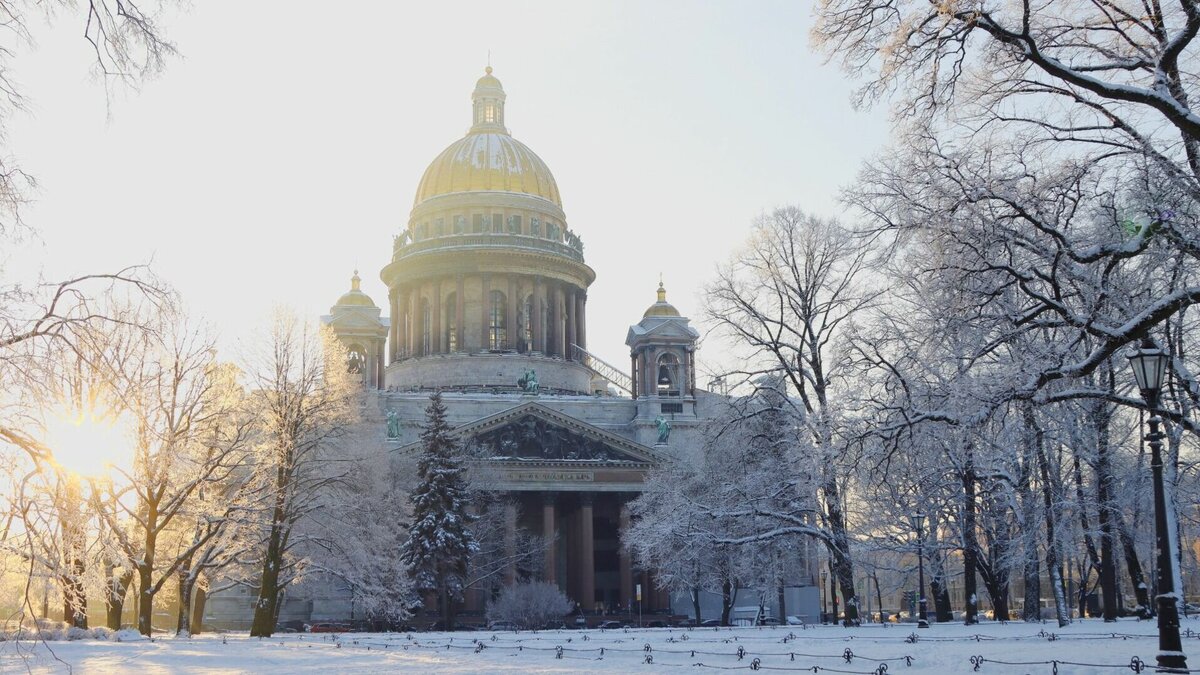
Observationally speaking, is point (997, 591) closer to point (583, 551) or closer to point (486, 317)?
point (583, 551)

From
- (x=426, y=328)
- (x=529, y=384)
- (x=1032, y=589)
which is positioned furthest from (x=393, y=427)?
(x=1032, y=589)

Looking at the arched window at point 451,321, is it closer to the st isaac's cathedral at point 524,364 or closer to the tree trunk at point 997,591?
the st isaac's cathedral at point 524,364

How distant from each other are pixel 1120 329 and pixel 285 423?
25486 millimetres

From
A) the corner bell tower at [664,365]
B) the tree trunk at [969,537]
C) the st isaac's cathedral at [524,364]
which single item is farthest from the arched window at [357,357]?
the tree trunk at [969,537]

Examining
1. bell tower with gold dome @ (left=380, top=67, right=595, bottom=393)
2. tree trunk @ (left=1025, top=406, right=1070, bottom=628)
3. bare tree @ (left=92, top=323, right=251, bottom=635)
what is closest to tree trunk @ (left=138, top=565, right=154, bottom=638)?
bare tree @ (left=92, top=323, right=251, bottom=635)

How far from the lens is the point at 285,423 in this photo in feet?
113

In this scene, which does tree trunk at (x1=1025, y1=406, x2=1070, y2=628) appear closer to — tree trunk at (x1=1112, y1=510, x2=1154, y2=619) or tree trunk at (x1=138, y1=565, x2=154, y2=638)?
tree trunk at (x1=1112, y1=510, x2=1154, y2=619)

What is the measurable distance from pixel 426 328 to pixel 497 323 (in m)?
5.16

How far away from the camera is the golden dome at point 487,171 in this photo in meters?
84.1

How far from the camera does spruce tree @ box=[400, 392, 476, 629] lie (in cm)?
4669

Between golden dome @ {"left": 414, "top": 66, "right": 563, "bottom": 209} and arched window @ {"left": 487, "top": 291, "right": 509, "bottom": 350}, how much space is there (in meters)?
7.90

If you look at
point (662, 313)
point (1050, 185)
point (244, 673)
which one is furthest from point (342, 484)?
point (662, 313)

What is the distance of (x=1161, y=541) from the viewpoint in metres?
13.9

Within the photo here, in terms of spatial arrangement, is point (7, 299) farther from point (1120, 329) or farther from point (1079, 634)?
point (1079, 634)
